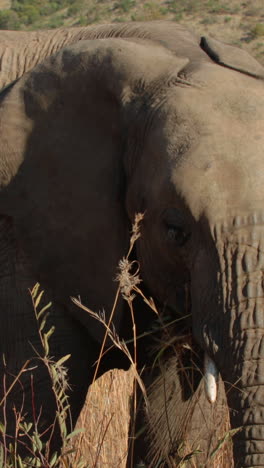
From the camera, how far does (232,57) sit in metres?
3.05

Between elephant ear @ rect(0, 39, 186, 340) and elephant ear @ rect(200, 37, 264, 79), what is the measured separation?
0.46ft

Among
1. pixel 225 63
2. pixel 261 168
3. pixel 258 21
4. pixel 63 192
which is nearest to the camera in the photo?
pixel 261 168

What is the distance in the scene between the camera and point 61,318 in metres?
3.41

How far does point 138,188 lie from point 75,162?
364 mm

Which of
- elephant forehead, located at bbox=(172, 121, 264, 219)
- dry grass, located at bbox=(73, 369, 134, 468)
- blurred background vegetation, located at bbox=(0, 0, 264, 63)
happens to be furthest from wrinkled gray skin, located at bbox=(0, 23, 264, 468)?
blurred background vegetation, located at bbox=(0, 0, 264, 63)

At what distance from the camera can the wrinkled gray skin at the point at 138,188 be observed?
97.5 inches

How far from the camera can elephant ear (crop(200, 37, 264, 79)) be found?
2965 millimetres

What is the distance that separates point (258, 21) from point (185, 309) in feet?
68.6

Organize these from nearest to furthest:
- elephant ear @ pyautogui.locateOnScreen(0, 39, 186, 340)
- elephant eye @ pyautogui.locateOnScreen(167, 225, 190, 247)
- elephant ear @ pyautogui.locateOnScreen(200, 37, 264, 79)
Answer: elephant eye @ pyautogui.locateOnScreen(167, 225, 190, 247) < elephant ear @ pyautogui.locateOnScreen(200, 37, 264, 79) < elephant ear @ pyautogui.locateOnScreen(0, 39, 186, 340)

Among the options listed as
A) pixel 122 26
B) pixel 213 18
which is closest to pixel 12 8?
pixel 213 18

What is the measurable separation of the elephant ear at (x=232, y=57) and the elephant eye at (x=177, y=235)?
0.62 meters

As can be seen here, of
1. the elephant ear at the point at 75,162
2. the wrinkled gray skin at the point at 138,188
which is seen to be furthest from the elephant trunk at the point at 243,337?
the elephant ear at the point at 75,162

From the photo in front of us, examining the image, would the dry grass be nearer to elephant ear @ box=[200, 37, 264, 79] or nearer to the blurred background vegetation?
elephant ear @ box=[200, 37, 264, 79]

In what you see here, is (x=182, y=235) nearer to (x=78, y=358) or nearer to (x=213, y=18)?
(x=78, y=358)
